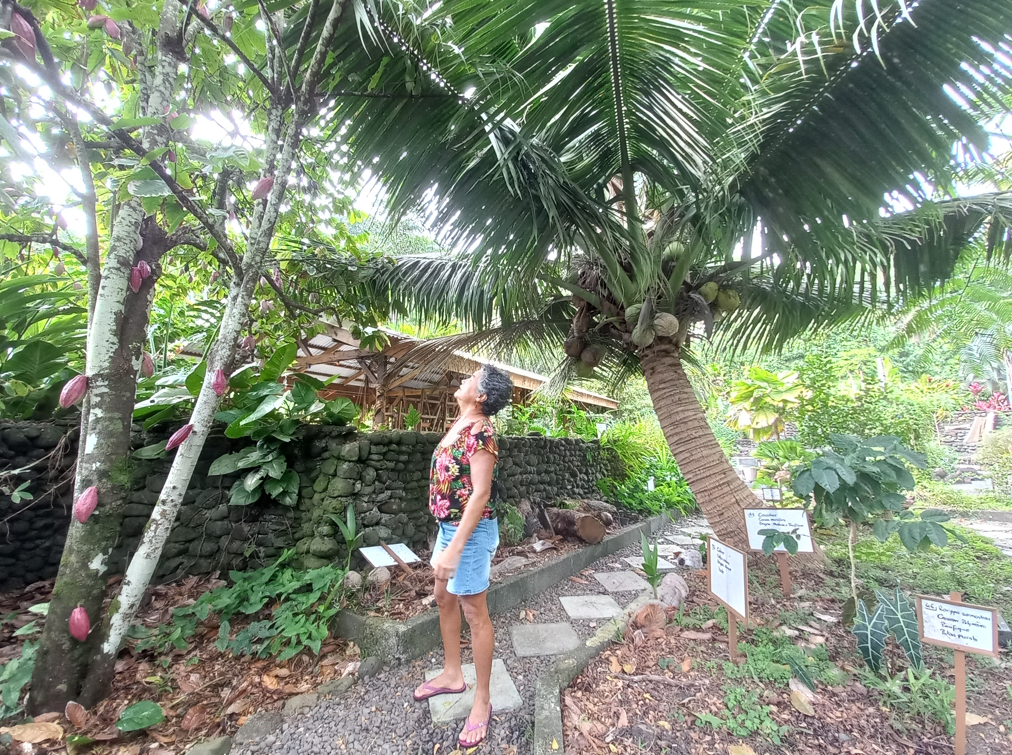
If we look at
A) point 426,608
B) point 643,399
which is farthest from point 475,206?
point 643,399

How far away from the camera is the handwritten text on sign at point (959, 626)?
60.1 inches

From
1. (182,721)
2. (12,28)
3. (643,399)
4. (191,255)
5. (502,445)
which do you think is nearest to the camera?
(12,28)

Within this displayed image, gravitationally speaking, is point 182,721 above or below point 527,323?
below

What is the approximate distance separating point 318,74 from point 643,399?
12.3 meters

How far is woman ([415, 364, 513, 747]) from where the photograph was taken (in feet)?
5.74

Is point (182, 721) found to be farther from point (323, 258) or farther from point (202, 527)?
point (323, 258)

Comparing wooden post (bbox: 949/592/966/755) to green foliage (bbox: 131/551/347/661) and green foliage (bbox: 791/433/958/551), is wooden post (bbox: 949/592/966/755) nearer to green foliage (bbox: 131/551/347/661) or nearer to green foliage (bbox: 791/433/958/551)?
green foliage (bbox: 791/433/958/551)

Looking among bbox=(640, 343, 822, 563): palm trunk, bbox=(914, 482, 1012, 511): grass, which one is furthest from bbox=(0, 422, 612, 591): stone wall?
bbox=(914, 482, 1012, 511): grass

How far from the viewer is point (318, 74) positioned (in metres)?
1.96

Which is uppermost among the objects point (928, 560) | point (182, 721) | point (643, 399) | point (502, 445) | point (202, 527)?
point (643, 399)

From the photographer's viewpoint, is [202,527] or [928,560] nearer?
[202,527]

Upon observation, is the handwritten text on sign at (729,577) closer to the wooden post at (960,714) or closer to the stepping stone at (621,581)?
the wooden post at (960,714)

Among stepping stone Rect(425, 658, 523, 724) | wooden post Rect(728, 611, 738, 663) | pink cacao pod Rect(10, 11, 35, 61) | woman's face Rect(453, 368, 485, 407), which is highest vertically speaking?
pink cacao pod Rect(10, 11, 35, 61)

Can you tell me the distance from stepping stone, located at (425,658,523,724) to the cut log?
7.45ft
